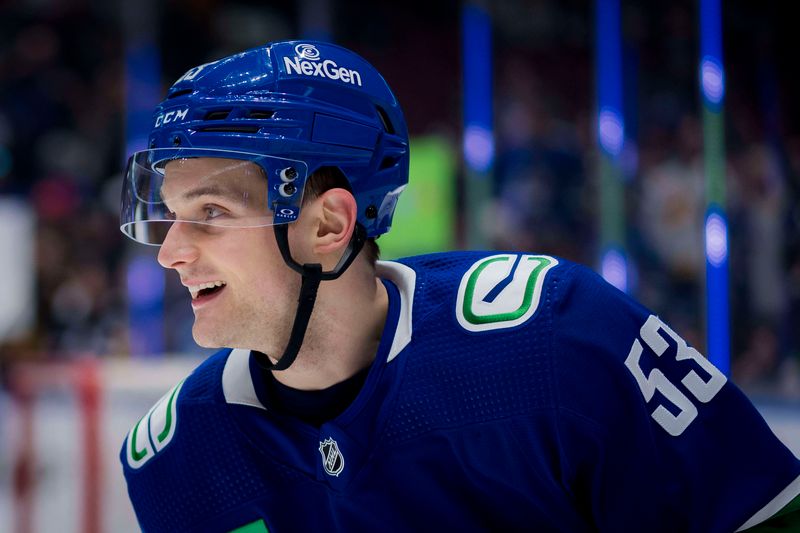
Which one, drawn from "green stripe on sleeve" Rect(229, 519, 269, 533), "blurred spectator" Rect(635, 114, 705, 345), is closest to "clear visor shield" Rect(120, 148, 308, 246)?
"green stripe on sleeve" Rect(229, 519, 269, 533)

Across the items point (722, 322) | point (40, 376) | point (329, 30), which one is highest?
point (329, 30)

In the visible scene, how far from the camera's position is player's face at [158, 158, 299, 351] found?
1423mm

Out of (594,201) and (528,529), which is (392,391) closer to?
(528,529)

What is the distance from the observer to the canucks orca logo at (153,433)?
1.58 meters

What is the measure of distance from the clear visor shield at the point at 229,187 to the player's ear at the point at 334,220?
7cm

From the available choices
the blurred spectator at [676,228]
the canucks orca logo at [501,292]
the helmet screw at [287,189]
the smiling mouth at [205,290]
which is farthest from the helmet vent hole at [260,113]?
the blurred spectator at [676,228]

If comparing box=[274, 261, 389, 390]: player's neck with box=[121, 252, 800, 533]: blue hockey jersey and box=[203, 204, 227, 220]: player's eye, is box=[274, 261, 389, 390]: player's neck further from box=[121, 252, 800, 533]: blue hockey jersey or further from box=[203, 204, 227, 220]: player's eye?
box=[203, 204, 227, 220]: player's eye

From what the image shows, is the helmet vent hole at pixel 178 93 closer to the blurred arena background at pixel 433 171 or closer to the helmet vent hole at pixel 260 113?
the helmet vent hole at pixel 260 113

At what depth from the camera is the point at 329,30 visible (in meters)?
4.71

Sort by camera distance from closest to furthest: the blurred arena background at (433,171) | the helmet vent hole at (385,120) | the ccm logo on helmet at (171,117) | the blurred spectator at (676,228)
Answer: the ccm logo on helmet at (171,117) < the helmet vent hole at (385,120) < the blurred arena background at (433,171) < the blurred spectator at (676,228)

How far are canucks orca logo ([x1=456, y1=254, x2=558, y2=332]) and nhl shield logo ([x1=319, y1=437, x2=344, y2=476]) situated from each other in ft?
0.85

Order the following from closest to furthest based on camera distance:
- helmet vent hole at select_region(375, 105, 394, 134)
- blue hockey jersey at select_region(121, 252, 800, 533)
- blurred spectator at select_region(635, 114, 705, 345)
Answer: blue hockey jersey at select_region(121, 252, 800, 533) < helmet vent hole at select_region(375, 105, 394, 134) < blurred spectator at select_region(635, 114, 705, 345)

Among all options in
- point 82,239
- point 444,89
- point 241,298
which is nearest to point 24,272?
point 82,239

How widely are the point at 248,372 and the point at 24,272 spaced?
3.99m
